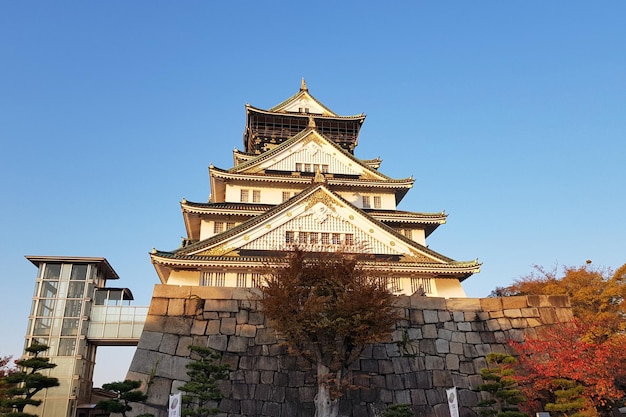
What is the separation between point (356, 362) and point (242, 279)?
264 inches

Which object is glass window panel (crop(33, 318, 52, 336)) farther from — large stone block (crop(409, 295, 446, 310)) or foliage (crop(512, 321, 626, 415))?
foliage (crop(512, 321, 626, 415))

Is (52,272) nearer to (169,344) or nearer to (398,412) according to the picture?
(169,344)

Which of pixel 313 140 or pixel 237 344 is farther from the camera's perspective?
pixel 313 140

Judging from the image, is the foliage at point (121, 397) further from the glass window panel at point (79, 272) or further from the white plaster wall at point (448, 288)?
the white plaster wall at point (448, 288)

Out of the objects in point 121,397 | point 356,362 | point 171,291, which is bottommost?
point 121,397

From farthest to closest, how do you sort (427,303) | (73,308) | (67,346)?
(73,308), (427,303), (67,346)

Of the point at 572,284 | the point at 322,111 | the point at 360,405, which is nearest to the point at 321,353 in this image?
the point at 360,405

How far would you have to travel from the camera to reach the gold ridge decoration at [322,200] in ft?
78.0

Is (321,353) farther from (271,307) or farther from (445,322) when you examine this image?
(445,322)

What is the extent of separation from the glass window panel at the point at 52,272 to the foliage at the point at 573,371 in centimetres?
2062

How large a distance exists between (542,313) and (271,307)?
1320 cm

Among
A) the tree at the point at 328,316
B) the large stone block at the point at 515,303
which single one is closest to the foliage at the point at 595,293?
the large stone block at the point at 515,303

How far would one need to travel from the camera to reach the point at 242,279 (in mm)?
21766

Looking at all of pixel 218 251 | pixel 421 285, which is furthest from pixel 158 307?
pixel 421 285
